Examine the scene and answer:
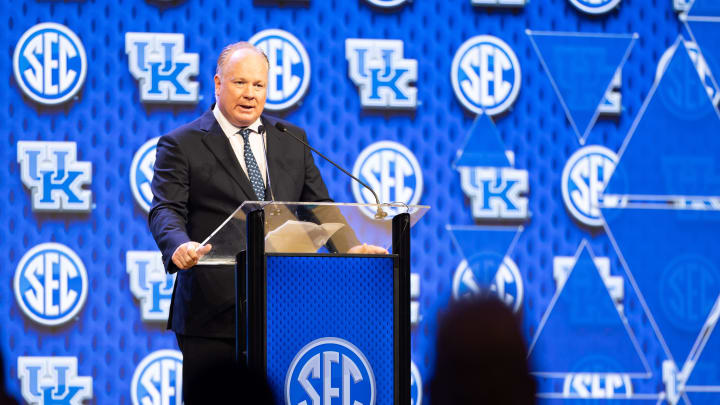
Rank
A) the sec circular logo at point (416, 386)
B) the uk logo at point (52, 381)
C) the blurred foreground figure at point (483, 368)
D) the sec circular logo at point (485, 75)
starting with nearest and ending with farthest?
the blurred foreground figure at point (483, 368), the uk logo at point (52, 381), the sec circular logo at point (416, 386), the sec circular logo at point (485, 75)

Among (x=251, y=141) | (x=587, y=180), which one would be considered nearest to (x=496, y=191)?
(x=587, y=180)

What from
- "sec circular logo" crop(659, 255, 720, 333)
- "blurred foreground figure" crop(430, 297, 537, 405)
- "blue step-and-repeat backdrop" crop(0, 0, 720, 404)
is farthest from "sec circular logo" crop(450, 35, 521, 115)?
"blurred foreground figure" crop(430, 297, 537, 405)

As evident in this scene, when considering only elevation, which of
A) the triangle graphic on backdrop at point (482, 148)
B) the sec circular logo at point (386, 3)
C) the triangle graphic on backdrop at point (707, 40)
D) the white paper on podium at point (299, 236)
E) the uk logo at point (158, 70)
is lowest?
the white paper on podium at point (299, 236)

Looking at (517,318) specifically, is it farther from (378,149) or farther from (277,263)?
(378,149)

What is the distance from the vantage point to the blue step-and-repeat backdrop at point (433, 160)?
4219mm

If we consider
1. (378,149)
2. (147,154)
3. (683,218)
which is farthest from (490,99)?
(147,154)

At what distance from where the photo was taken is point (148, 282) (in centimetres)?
422

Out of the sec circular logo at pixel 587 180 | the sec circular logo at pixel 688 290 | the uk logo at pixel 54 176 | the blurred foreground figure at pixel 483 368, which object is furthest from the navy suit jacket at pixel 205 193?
the sec circular logo at pixel 688 290

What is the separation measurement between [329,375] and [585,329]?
100 inches

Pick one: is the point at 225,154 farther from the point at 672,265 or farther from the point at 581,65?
the point at 672,265

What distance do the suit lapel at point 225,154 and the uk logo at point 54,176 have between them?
1.37 m

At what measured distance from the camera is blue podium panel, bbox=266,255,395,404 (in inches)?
88.4

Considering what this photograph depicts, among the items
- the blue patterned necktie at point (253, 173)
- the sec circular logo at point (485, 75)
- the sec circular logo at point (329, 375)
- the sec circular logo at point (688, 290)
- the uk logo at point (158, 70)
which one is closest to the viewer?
the sec circular logo at point (329, 375)

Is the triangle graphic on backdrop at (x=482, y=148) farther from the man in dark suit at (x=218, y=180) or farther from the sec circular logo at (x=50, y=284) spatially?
the sec circular logo at (x=50, y=284)
